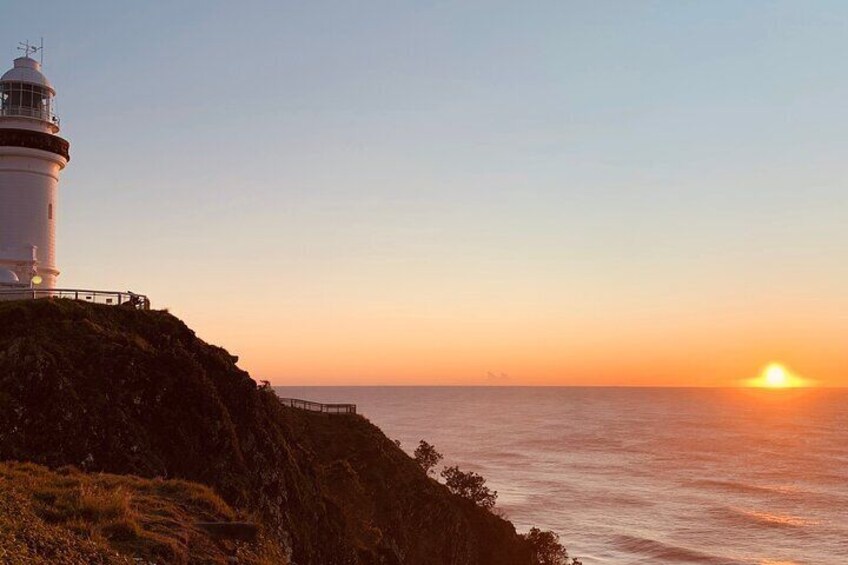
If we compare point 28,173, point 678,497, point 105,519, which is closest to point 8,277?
point 28,173

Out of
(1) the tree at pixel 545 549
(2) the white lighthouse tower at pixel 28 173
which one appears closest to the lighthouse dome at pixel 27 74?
(2) the white lighthouse tower at pixel 28 173

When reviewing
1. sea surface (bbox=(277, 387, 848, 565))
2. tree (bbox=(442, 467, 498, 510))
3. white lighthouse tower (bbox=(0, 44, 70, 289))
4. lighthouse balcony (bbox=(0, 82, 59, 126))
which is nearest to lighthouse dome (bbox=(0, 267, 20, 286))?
white lighthouse tower (bbox=(0, 44, 70, 289))

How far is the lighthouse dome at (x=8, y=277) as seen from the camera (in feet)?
127

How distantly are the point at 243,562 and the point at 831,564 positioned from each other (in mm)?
77803

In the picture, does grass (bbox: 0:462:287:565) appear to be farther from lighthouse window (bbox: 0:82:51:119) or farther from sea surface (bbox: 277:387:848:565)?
sea surface (bbox: 277:387:848:565)

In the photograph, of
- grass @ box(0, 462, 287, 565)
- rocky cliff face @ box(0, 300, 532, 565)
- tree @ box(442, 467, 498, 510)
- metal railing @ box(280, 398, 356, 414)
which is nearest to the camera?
grass @ box(0, 462, 287, 565)

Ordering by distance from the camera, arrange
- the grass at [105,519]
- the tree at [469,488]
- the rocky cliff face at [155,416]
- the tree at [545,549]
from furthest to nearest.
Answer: the tree at [469,488] → the tree at [545,549] → the rocky cliff face at [155,416] → the grass at [105,519]

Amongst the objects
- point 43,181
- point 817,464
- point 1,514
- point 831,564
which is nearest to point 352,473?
point 43,181

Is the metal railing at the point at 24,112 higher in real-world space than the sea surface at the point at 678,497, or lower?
higher

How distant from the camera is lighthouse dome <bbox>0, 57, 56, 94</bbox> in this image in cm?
4272

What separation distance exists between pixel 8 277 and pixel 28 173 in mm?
7453

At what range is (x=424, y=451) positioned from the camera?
231ft

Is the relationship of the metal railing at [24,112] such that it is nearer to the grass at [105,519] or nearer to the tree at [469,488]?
the grass at [105,519]

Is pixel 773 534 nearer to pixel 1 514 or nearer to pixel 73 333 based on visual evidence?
pixel 73 333
